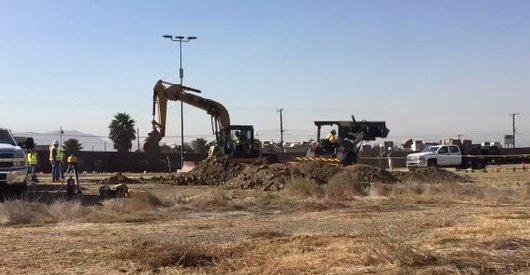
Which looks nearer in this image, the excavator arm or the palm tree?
the excavator arm

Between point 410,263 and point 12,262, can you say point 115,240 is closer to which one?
point 12,262

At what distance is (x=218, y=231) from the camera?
498 inches

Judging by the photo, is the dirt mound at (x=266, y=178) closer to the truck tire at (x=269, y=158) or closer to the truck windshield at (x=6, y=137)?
the truck windshield at (x=6, y=137)

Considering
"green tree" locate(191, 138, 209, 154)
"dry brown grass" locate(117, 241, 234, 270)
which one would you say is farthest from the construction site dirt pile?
"green tree" locate(191, 138, 209, 154)

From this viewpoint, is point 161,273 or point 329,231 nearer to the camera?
point 161,273

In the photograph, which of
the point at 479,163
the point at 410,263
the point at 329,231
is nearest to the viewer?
the point at 410,263

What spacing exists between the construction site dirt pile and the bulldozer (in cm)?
365

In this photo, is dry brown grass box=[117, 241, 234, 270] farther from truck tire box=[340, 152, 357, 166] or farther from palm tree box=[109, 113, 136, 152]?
palm tree box=[109, 113, 136, 152]

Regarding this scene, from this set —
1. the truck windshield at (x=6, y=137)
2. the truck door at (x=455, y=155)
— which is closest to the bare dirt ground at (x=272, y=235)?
the truck windshield at (x=6, y=137)

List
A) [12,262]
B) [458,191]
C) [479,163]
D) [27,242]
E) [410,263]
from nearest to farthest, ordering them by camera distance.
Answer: [410,263]
[12,262]
[27,242]
[458,191]
[479,163]

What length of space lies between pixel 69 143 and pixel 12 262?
63.0 meters

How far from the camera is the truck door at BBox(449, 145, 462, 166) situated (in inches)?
1919

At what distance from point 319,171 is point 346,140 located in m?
6.41

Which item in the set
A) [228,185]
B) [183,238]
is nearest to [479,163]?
[228,185]
